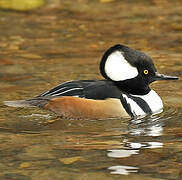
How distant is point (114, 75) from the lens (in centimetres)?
766

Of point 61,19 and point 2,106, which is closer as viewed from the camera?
point 2,106

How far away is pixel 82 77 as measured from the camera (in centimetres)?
976

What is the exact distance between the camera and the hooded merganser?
295 inches

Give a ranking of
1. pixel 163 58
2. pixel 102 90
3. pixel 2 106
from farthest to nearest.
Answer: pixel 163 58 < pixel 2 106 < pixel 102 90

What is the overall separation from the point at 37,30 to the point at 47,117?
5.69 meters

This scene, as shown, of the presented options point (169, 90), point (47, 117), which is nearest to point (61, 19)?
point (169, 90)

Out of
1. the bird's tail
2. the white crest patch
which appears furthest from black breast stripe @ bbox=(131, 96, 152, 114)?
the bird's tail

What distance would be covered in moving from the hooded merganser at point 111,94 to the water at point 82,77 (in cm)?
12

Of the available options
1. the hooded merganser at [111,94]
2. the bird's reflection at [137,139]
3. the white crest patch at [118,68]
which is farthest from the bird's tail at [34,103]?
the bird's reflection at [137,139]

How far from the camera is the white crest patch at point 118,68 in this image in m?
7.51

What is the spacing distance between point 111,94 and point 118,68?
1.07ft

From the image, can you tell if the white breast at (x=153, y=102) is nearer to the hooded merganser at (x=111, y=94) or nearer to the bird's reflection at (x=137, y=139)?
the hooded merganser at (x=111, y=94)

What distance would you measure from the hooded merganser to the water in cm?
12

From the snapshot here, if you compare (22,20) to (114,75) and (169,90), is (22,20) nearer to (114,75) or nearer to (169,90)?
(169,90)
